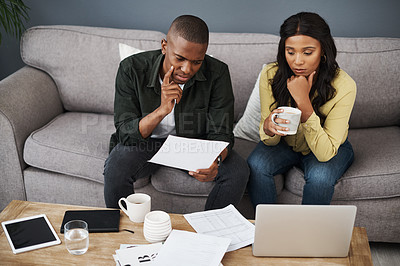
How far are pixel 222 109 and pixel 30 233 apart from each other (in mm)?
965

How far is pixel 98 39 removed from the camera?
2.45 m

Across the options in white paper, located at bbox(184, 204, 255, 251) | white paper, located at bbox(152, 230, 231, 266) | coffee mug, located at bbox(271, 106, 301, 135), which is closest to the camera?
white paper, located at bbox(152, 230, 231, 266)

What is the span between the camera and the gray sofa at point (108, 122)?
1.99 m

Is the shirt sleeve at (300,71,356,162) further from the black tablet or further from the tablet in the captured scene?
the tablet

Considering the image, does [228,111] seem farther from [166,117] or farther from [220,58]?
[220,58]

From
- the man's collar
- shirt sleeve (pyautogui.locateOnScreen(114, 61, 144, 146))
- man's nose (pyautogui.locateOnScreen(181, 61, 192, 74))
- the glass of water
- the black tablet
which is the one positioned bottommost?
the black tablet

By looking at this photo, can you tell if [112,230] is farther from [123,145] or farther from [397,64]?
[397,64]

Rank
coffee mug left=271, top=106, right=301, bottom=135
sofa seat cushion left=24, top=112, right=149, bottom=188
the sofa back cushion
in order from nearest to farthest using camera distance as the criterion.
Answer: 1. coffee mug left=271, top=106, right=301, bottom=135
2. sofa seat cushion left=24, top=112, right=149, bottom=188
3. the sofa back cushion

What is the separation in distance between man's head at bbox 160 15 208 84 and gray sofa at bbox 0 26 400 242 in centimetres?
51

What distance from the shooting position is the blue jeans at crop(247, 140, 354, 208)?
1858 mm

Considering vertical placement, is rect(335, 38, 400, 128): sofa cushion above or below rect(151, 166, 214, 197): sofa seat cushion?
above

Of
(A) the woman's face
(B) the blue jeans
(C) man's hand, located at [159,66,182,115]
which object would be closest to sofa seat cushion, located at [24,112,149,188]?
(C) man's hand, located at [159,66,182,115]

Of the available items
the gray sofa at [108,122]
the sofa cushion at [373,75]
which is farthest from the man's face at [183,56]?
the sofa cushion at [373,75]

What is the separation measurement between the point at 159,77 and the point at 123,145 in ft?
1.12
